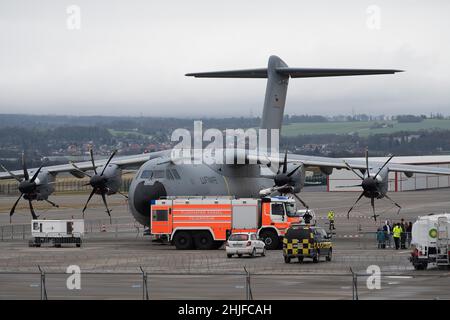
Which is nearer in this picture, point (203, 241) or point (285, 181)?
point (203, 241)

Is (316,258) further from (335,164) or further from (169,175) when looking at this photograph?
(335,164)

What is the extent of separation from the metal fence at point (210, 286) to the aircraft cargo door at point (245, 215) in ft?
42.5

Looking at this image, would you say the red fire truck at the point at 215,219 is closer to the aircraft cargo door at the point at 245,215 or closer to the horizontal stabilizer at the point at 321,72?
the aircraft cargo door at the point at 245,215

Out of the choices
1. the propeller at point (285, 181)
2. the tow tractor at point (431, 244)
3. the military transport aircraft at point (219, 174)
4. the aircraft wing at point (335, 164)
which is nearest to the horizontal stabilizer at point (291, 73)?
the military transport aircraft at point (219, 174)

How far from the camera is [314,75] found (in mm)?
58000

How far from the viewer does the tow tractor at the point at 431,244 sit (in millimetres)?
36591

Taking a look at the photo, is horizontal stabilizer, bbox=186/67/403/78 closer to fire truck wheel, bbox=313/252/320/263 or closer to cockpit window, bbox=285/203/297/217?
cockpit window, bbox=285/203/297/217

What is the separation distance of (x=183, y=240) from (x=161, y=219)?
4.72ft

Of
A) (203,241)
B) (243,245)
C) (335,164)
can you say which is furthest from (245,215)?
(335,164)

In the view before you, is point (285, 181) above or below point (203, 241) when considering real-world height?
above

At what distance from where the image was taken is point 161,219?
158 feet

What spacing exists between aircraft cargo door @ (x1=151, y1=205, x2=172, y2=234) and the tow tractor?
14328mm
